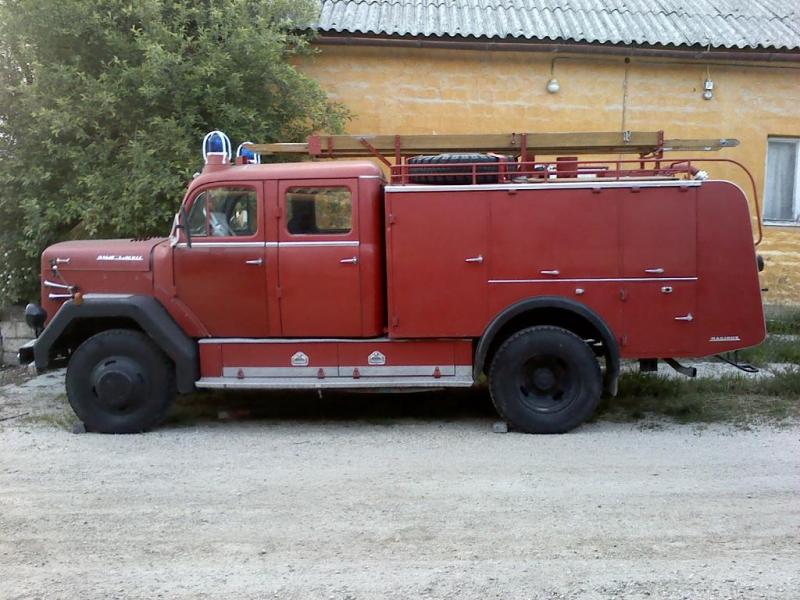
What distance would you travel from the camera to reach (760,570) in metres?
3.80

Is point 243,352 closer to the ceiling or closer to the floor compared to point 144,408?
closer to the ceiling

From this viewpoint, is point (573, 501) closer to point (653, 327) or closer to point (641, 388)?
point (653, 327)

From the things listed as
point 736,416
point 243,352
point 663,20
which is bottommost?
point 736,416

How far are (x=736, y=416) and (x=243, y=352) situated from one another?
4799 millimetres

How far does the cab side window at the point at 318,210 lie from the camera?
657 centimetres

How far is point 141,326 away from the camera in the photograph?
6543mm

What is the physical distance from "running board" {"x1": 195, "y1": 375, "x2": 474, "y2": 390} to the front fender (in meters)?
0.19

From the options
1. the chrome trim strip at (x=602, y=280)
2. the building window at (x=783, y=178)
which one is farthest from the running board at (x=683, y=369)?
the building window at (x=783, y=178)

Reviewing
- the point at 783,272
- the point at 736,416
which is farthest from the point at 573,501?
the point at 783,272

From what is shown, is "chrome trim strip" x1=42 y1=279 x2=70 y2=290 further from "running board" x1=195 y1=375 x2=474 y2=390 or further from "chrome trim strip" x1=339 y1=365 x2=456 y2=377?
"chrome trim strip" x1=339 y1=365 x2=456 y2=377

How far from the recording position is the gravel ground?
3.74 meters

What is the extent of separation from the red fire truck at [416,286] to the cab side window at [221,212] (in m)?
0.01

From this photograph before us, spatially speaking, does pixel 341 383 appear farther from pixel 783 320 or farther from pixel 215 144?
pixel 783 320

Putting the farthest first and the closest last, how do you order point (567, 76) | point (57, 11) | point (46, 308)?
point (567, 76) < point (57, 11) < point (46, 308)
